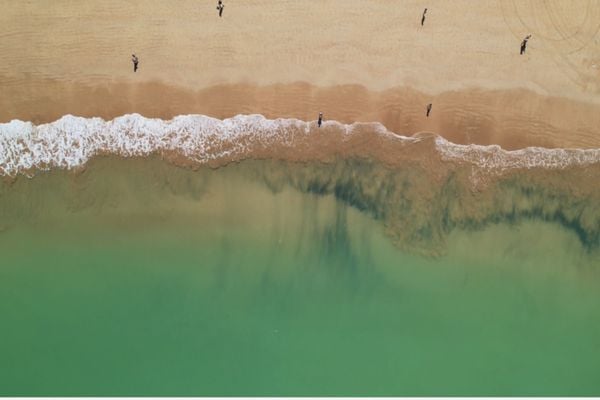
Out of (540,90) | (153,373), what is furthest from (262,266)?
(540,90)

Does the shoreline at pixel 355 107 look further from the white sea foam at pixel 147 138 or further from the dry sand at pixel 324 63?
the white sea foam at pixel 147 138

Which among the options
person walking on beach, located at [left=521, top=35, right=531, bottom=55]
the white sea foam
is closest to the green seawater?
the white sea foam

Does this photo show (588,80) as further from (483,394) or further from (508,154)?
(483,394)

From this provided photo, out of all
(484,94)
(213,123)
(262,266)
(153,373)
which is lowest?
(153,373)

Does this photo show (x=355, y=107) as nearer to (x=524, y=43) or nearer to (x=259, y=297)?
(x=524, y=43)

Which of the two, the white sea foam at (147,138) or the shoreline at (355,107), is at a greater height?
the shoreline at (355,107)

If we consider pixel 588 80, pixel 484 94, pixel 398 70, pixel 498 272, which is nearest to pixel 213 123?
pixel 398 70

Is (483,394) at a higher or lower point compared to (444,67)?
lower

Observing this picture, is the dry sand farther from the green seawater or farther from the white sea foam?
the green seawater

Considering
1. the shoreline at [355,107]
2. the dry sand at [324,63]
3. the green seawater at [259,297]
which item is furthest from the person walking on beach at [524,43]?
the green seawater at [259,297]
